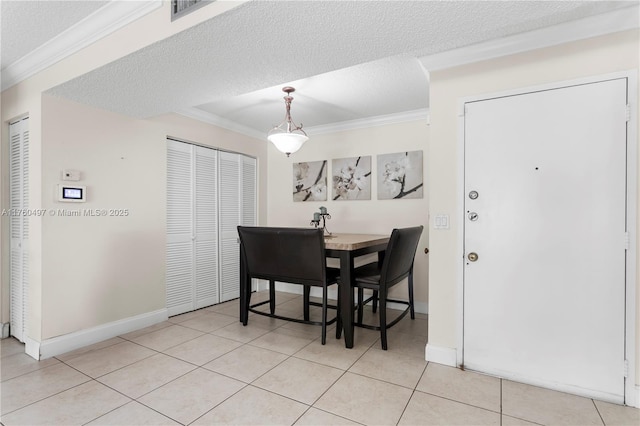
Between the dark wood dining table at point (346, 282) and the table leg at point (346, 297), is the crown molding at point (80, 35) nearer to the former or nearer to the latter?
the dark wood dining table at point (346, 282)

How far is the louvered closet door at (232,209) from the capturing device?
410 cm

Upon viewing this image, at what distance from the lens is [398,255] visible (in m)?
2.73

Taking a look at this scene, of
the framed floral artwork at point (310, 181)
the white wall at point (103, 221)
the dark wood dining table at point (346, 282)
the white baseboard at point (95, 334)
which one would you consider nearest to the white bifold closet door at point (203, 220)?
the white wall at point (103, 221)

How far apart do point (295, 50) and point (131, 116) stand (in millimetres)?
2080

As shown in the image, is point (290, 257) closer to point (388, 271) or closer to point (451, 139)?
point (388, 271)

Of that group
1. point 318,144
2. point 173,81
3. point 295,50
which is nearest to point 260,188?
point 318,144

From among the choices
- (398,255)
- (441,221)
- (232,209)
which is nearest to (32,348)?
(232,209)

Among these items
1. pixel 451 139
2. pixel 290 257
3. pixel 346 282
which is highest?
pixel 451 139

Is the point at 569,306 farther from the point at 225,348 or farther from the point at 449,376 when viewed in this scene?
the point at 225,348

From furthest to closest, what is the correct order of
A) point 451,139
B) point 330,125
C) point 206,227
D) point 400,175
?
point 330,125
point 206,227
point 400,175
point 451,139

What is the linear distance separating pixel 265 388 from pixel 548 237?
206 centimetres

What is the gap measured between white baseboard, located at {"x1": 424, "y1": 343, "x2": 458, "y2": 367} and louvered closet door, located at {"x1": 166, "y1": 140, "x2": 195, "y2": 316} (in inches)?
106

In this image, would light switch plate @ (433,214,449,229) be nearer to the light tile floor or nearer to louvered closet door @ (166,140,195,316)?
the light tile floor

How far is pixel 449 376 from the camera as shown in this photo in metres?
2.13
